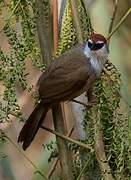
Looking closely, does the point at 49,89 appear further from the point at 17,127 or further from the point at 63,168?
the point at 17,127

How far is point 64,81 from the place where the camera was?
3.58 feet

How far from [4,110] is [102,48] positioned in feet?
0.80

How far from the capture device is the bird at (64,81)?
3.51ft

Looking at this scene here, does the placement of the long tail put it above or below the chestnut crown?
below

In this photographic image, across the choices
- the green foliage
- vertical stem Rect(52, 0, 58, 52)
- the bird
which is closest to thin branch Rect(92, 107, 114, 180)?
the green foliage

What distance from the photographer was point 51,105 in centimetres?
107

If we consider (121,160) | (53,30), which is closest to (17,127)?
(53,30)

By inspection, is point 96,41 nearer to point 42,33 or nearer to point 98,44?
point 98,44

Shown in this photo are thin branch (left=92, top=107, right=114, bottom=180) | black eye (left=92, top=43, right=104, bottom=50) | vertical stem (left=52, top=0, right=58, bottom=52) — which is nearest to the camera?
thin branch (left=92, top=107, right=114, bottom=180)

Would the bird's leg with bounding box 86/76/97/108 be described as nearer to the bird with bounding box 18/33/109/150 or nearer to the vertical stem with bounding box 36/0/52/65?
the bird with bounding box 18/33/109/150

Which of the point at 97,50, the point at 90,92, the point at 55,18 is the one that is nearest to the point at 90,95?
the point at 90,92

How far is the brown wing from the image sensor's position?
1.07 metres

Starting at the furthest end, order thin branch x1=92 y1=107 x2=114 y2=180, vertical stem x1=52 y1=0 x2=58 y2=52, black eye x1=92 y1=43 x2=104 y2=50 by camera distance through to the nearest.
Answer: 1. vertical stem x1=52 y1=0 x2=58 y2=52
2. black eye x1=92 y1=43 x2=104 y2=50
3. thin branch x1=92 y1=107 x2=114 y2=180

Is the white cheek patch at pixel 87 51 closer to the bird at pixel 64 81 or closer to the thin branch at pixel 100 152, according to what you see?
the bird at pixel 64 81
